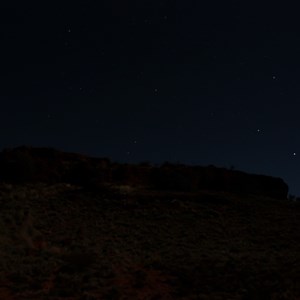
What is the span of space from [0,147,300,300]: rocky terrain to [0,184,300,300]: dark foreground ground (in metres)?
0.06

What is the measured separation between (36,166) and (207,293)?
118 feet

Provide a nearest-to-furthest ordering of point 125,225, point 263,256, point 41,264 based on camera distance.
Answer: point 41,264 < point 263,256 < point 125,225

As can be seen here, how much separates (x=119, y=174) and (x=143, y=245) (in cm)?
2454

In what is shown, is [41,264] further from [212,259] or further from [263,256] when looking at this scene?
[263,256]

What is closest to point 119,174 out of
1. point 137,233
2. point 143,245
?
point 137,233

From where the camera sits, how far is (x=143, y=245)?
3416 centimetres

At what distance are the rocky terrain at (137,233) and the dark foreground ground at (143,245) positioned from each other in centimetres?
6

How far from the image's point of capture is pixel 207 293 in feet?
77.1

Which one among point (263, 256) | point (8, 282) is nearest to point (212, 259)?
point (263, 256)

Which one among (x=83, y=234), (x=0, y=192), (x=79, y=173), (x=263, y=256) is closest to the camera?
(x=263, y=256)

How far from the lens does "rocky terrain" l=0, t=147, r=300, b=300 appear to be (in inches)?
938

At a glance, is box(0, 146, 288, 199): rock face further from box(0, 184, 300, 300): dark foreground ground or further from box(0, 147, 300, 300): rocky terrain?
box(0, 184, 300, 300): dark foreground ground

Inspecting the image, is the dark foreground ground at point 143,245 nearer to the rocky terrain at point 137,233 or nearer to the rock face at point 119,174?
the rocky terrain at point 137,233

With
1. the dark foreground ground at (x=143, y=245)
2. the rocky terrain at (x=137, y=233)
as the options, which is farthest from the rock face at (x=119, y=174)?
the dark foreground ground at (x=143, y=245)
